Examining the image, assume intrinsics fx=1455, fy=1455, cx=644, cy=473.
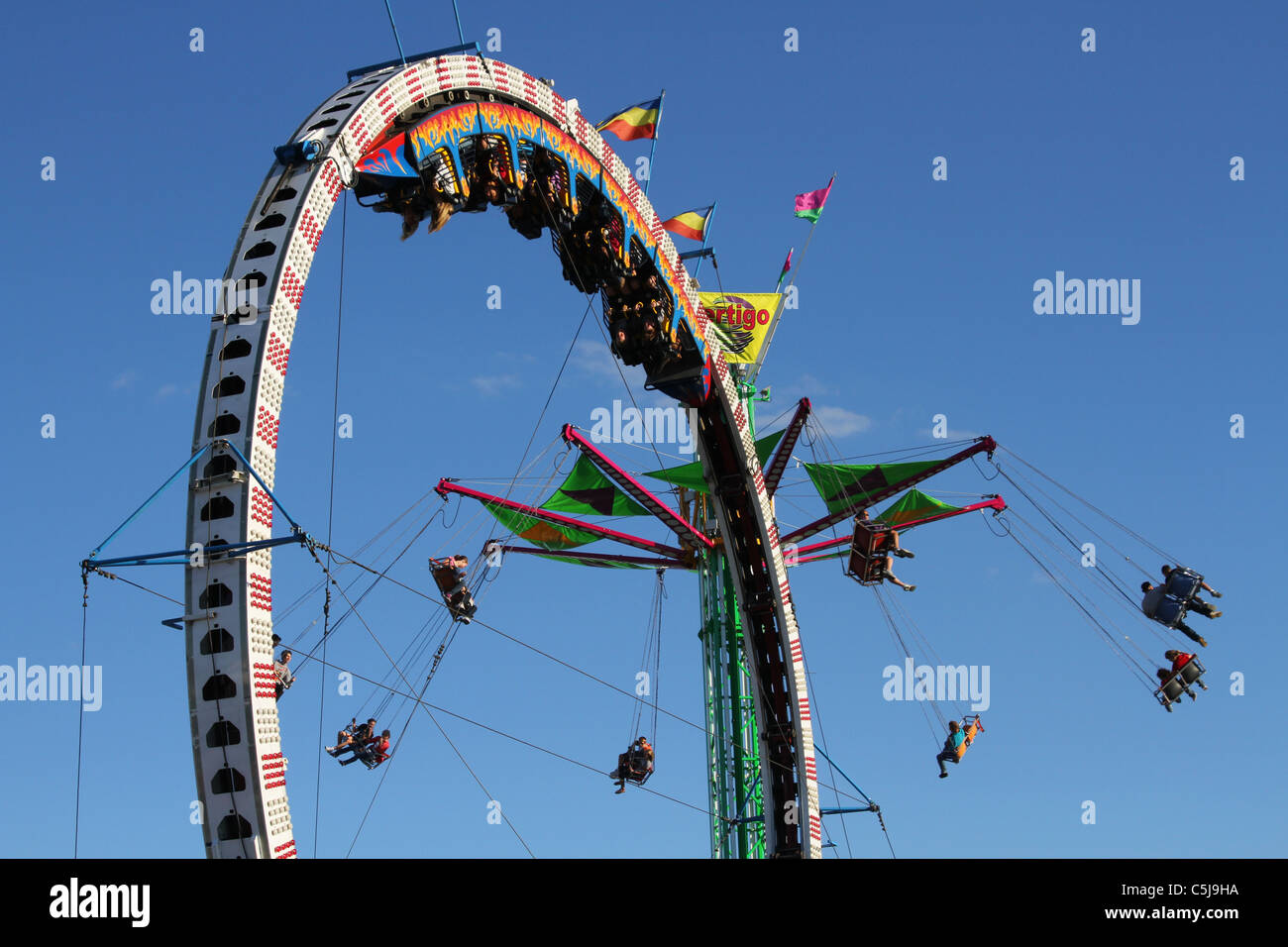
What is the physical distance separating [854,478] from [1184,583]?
31.3ft

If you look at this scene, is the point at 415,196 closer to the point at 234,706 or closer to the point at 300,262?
the point at 300,262

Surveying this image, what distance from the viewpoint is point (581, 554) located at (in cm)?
3409

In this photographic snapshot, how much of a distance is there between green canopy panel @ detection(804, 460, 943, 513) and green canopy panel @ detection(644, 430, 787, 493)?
1.23 meters

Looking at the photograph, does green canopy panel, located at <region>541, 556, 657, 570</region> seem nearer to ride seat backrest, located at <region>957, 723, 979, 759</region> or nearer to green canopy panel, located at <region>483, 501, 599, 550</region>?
green canopy panel, located at <region>483, 501, 599, 550</region>

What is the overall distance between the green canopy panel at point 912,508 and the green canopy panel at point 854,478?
4.58 ft

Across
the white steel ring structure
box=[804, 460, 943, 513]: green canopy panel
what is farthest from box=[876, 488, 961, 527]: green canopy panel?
the white steel ring structure

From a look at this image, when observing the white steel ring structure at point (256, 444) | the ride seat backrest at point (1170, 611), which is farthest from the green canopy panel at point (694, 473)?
the white steel ring structure at point (256, 444)

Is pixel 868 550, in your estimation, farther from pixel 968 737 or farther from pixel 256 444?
pixel 256 444

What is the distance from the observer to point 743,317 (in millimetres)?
32719

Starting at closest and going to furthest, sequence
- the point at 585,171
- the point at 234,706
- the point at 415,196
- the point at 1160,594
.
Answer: the point at 234,706, the point at 415,196, the point at 585,171, the point at 1160,594

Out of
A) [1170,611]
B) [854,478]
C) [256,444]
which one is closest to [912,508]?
[854,478]

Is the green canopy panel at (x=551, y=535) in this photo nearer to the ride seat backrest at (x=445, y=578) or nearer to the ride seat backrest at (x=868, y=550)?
the ride seat backrest at (x=445, y=578)
